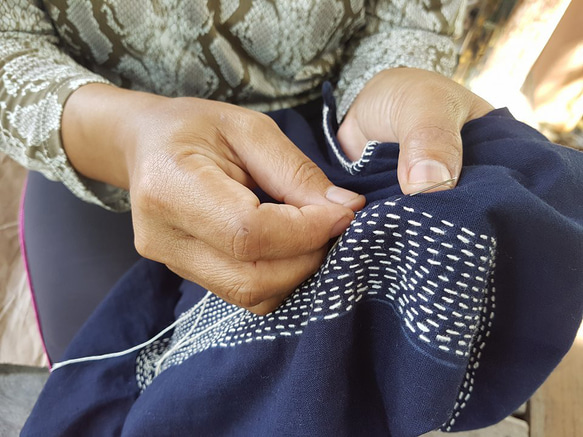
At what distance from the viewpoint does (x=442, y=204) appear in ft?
1.01

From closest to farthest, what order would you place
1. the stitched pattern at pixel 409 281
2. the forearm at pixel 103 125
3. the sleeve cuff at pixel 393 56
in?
the stitched pattern at pixel 409 281 → the forearm at pixel 103 125 → the sleeve cuff at pixel 393 56

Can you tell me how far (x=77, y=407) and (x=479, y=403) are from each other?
49 centimetres

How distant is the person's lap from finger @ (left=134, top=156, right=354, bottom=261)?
13.8 inches

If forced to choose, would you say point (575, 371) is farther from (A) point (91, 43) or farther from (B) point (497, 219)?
(A) point (91, 43)

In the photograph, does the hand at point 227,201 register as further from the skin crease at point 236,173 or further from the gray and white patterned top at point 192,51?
the gray and white patterned top at point 192,51

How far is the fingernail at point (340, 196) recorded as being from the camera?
383mm

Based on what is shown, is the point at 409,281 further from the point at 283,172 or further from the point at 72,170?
the point at 72,170

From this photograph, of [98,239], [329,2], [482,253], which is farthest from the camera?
[98,239]

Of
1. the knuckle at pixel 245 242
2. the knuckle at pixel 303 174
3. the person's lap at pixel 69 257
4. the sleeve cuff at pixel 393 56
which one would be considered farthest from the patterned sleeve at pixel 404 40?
the person's lap at pixel 69 257

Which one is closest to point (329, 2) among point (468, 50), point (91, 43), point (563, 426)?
point (91, 43)

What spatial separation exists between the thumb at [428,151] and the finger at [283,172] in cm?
6

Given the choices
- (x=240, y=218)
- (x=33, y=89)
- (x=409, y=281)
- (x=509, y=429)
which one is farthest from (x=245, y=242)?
(x=509, y=429)

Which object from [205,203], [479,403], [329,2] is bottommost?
[479,403]

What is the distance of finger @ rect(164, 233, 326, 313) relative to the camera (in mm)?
361
